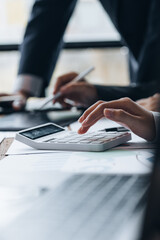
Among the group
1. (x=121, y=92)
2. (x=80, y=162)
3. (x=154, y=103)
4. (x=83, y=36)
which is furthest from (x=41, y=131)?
(x=83, y=36)

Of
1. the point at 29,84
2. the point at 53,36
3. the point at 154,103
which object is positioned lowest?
the point at 29,84

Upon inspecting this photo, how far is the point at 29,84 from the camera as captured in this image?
1507mm

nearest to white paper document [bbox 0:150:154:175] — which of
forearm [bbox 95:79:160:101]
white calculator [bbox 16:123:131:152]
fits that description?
white calculator [bbox 16:123:131:152]

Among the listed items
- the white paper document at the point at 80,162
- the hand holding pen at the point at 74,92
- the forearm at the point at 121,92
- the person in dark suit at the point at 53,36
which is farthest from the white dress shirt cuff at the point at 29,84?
the white paper document at the point at 80,162

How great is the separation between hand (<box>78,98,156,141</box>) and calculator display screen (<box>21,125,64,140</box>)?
71mm

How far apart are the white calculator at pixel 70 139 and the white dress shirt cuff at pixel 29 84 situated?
77cm

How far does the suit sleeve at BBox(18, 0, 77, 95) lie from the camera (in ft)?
5.11

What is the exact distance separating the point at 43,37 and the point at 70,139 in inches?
38.4

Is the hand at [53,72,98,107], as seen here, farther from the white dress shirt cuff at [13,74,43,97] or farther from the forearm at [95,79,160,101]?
the white dress shirt cuff at [13,74,43,97]

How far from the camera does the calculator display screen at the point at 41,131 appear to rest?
71 centimetres

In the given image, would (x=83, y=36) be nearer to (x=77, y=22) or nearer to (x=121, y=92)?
(x=77, y=22)

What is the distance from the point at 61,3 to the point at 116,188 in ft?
4.38

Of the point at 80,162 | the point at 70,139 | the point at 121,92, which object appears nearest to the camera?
the point at 80,162

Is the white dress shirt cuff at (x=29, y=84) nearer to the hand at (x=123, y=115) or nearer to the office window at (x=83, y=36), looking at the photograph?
the hand at (x=123, y=115)
